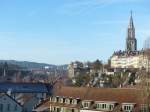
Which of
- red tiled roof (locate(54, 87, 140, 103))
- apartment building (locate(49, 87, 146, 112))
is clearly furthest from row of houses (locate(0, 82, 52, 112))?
red tiled roof (locate(54, 87, 140, 103))

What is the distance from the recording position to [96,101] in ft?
214

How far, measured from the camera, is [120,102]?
205 ft

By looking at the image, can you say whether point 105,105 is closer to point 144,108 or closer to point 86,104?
point 86,104

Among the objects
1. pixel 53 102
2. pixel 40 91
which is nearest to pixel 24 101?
pixel 40 91

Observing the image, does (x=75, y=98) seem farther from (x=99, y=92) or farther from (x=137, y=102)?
(x=137, y=102)

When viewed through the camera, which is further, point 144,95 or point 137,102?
point 137,102

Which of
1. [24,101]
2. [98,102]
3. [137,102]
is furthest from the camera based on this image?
[24,101]

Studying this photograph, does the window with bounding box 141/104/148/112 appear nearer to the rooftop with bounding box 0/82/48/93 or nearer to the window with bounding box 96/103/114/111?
the window with bounding box 96/103/114/111

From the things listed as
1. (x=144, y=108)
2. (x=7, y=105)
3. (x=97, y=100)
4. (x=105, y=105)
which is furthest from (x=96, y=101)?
(x=7, y=105)

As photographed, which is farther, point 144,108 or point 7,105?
point 7,105

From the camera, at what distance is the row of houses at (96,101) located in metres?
61.2

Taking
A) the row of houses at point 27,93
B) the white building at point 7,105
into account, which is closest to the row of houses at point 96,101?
the white building at point 7,105

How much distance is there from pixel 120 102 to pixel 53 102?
46.2 ft

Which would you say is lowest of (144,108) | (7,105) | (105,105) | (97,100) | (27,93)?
(7,105)
